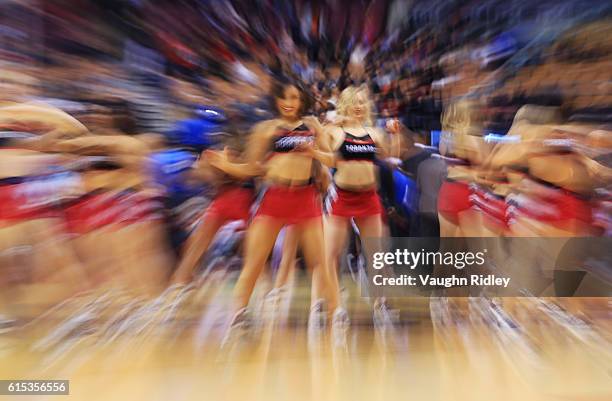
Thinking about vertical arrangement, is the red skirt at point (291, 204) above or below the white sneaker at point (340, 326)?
above

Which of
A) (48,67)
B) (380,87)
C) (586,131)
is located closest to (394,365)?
(380,87)

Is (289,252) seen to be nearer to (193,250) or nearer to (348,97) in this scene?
(193,250)

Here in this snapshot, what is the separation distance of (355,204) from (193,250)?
72 cm

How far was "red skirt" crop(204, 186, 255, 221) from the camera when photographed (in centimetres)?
174

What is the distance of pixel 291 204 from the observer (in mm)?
1755

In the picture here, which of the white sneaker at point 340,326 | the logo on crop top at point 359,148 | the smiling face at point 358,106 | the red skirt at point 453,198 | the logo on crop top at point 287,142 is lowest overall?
the white sneaker at point 340,326

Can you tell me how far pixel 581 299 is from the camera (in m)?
1.79

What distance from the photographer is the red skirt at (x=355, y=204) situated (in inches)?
68.8

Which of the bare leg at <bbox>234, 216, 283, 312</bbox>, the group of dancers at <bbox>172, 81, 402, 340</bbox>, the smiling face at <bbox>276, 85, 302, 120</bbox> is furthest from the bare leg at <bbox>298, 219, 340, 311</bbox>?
the smiling face at <bbox>276, 85, 302, 120</bbox>

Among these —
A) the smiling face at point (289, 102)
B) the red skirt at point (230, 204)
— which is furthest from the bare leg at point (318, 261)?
the smiling face at point (289, 102)

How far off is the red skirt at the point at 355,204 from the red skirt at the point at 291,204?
0.27 feet

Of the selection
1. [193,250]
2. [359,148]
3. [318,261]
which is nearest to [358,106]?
[359,148]

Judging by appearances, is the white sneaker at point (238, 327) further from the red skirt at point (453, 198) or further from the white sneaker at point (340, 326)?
the red skirt at point (453, 198)

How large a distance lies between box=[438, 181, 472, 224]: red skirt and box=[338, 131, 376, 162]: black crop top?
0.36 m
